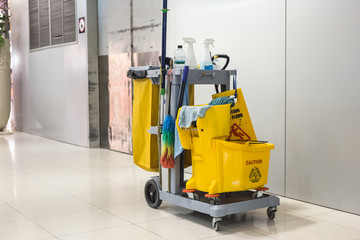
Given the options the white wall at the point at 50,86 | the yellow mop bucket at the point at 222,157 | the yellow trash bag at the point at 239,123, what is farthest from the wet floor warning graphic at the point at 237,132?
the white wall at the point at 50,86

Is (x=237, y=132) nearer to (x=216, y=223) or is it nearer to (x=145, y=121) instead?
(x=216, y=223)

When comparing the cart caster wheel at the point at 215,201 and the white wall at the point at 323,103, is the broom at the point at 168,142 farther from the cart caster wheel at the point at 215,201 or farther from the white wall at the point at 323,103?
the white wall at the point at 323,103

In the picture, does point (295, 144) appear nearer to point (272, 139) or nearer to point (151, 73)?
point (272, 139)

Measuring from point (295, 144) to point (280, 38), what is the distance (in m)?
0.80

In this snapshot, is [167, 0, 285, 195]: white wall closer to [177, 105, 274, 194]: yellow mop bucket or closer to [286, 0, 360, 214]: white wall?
[286, 0, 360, 214]: white wall

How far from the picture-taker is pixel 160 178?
11.2 ft

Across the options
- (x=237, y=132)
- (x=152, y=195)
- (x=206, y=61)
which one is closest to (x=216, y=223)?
(x=237, y=132)

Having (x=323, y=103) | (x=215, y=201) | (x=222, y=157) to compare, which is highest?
(x=323, y=103)

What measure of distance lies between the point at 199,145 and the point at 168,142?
24 centimetres

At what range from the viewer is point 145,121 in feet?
11.5

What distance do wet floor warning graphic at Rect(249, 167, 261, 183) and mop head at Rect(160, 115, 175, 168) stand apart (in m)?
0.52

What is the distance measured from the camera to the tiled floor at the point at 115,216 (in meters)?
2.88

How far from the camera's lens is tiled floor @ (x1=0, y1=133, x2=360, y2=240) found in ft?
9.46

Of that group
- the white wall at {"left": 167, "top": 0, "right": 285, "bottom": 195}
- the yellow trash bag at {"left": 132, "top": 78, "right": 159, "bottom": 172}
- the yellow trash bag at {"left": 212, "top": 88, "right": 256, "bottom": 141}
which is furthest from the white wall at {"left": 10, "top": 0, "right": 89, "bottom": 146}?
A: the yellow trash bag at {"left": 212, "top": 88, "right": 256, "bottom": 141}
